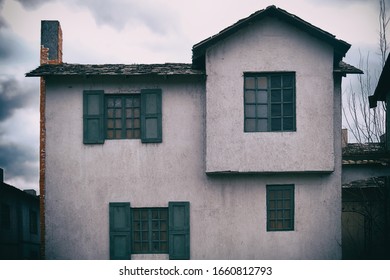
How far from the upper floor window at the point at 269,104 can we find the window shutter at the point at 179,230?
307 cm

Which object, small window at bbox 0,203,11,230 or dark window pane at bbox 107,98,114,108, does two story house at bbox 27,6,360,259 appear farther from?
small window at bbox 0,203,11,230

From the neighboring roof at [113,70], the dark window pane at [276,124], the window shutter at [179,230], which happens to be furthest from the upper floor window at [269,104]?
the window shutter at [179,230]

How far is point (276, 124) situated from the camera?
14547mm

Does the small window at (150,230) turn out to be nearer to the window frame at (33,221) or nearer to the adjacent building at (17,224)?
the adjacent building at (17,224)

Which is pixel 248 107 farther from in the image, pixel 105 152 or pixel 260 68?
pixel 105 152

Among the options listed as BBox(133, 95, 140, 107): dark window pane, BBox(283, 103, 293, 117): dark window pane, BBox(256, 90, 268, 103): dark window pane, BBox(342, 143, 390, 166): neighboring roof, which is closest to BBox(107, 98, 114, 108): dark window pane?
BBox(133, 95, 140, 107): dark window pane

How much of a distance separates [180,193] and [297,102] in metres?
4.42

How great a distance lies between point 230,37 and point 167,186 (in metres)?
4.86

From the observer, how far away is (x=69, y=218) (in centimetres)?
1483

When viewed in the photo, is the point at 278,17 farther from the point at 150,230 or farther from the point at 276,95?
the point at 150,230

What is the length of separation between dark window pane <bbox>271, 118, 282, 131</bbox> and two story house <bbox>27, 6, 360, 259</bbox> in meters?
0.03

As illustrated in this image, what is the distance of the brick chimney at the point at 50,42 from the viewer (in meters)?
16.1
